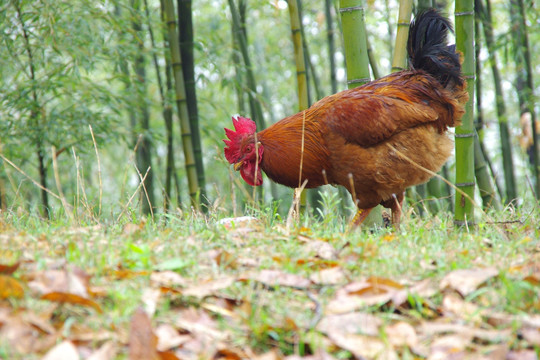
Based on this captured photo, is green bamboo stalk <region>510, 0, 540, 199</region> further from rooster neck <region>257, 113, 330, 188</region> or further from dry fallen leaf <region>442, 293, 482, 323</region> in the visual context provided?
dry fallen leaf <region>442, 293, 482, 323</region>

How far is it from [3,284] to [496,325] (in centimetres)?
155

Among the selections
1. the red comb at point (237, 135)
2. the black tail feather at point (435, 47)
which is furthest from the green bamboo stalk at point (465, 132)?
the red comb at point (237, 135)

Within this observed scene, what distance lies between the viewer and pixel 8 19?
508 cm

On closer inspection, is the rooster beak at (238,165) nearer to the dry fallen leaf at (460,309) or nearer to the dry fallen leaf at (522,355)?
the dry fallen leaf at (460,309)

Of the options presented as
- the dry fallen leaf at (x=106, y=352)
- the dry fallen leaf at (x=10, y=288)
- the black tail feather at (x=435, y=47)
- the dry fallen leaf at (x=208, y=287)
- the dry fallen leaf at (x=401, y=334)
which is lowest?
the dry fallen leaf at (x=401, y=334)

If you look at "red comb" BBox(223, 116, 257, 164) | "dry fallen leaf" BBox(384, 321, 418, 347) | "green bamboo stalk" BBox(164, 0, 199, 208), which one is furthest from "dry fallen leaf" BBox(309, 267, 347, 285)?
"green bamboo stalk" BBox(164, 0, 199, 208)

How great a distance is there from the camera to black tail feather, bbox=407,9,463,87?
390 centimetres

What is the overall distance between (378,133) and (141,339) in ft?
8.35

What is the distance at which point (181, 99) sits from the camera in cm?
519

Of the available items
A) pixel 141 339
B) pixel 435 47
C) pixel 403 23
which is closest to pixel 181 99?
pixel 403 23

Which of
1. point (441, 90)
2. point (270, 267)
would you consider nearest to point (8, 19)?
point (441, 90)

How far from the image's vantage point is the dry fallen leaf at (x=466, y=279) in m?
1.78

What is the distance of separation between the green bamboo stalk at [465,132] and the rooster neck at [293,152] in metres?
0.95

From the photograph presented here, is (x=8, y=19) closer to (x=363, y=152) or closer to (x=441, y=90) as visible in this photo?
(x=363, y=152)
